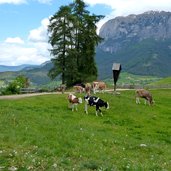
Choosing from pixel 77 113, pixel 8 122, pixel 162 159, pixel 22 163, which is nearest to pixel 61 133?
pixel 8 122

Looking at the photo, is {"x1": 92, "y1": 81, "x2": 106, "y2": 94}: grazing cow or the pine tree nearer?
{"x1": 92, "y1": 81, "x2": 106, "y2": 94}: grazing cow

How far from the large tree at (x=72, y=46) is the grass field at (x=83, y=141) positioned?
3802cm

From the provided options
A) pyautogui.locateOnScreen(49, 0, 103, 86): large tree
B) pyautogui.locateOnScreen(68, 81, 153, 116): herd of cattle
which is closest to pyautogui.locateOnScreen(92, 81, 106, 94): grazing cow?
pyautogui.locateOnScreen(68, 81, 153, 116): herd of cattle

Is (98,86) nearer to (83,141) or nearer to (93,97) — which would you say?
(93,97)

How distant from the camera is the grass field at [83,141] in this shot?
700 inches

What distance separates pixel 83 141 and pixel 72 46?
5961 cm

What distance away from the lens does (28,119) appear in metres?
30.9

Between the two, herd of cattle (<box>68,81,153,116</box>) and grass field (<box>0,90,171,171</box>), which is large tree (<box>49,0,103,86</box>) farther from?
grass field (<box>0,90,171,171</box>)

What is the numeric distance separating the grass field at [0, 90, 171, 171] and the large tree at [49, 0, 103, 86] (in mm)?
38017

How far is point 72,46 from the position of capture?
82688mm

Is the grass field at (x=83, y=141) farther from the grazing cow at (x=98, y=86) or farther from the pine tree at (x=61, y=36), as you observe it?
the pine tree at (x=61, y=36)

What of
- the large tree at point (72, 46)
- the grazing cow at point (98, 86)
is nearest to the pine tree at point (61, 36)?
the large tree at point (72, 46)

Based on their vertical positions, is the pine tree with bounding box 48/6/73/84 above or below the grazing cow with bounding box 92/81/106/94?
above

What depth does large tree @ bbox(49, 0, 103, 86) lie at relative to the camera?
81.1 m
